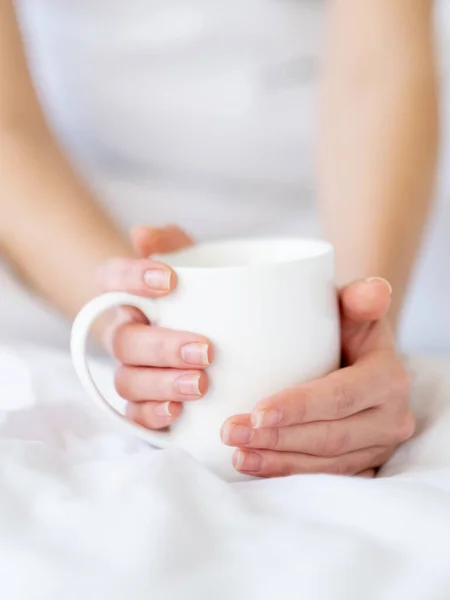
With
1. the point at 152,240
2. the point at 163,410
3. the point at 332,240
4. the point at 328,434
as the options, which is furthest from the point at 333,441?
the point at 332,240

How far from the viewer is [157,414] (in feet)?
1.64

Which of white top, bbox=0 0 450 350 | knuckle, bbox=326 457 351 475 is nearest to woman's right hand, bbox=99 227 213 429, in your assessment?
knuckle, bbox=326 457 351 475

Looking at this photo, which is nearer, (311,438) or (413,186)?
(311,438)

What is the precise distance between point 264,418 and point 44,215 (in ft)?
1.17

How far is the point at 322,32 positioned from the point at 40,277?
0.52 meters

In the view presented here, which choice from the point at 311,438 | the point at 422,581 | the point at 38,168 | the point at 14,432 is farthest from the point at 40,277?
the point at 422,581


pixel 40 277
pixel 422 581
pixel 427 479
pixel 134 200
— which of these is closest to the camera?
pixel 422 581

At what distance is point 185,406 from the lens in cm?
49

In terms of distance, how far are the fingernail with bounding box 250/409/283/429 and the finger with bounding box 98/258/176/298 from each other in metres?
0.09

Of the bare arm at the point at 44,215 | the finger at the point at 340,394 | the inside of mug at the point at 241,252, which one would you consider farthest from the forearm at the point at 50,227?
the finger at the point at 340,394

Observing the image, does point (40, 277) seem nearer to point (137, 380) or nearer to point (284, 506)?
point (137, 380)

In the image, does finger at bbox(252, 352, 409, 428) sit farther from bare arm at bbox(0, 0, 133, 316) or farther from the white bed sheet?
bare arm at bbox(0, 0, 133, 316)

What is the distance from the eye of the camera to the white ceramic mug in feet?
1.53

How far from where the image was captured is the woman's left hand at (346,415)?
1.58ft
